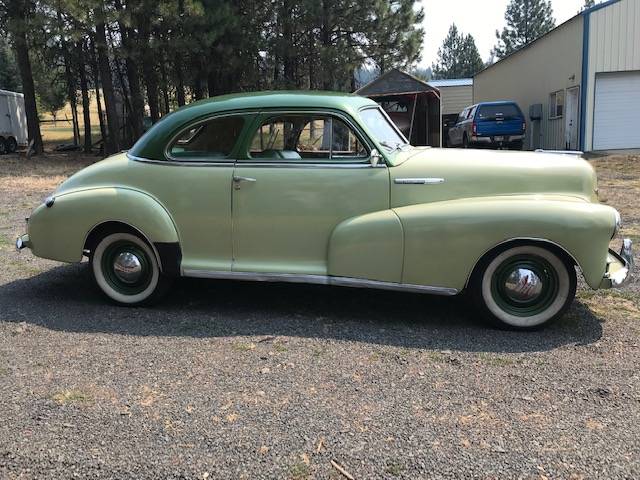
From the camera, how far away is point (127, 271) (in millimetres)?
4953

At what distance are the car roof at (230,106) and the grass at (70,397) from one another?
2.12 meters

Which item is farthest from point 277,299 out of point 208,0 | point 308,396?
point 208,0

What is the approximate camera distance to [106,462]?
2730mm

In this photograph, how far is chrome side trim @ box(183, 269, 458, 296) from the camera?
4.35m

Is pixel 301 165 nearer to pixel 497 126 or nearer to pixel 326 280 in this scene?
pixel 326 280

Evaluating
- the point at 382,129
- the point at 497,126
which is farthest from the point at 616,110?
the point at 382,129

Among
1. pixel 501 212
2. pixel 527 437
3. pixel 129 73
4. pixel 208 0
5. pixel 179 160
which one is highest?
pixel 208 0

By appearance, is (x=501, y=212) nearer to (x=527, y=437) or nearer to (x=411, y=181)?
(x=411, y=181)

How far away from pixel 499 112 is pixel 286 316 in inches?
667

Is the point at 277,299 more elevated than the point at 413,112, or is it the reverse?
the point at 413,112

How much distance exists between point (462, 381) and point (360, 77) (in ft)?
96.5

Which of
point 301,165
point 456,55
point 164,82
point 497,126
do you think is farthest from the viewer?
point 456,55

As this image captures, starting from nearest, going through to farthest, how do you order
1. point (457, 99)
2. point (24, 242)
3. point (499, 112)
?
1. point (24, 242)
2. point (499, 112)
3. point (457, 99)

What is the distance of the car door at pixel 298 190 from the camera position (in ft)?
14.7
